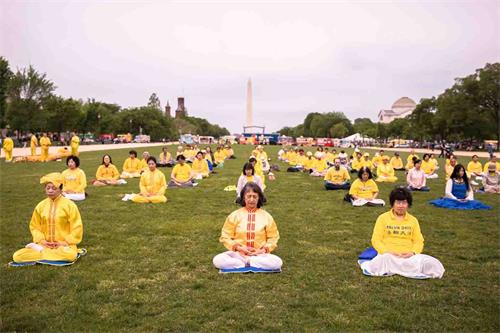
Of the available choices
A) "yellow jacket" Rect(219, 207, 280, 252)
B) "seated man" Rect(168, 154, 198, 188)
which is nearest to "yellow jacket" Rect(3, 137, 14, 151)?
"seated man" Rect(168, 154, 198, 188)

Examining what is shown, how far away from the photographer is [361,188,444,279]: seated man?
6.35 m

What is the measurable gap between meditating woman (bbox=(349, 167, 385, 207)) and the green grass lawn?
7.47 ft

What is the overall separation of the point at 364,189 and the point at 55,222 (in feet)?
29.4

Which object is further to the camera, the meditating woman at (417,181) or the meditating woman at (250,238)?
the meditating woman at (417,181)

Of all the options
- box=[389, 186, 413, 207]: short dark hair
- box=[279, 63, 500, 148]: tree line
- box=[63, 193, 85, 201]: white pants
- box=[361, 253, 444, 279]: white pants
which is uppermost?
box=[279, 63, 500, 148]: tree line

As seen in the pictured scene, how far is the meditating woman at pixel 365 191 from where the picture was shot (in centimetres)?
1265

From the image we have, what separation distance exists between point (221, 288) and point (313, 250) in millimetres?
2532

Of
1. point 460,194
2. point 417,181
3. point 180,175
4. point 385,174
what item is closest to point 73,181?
point 180,175

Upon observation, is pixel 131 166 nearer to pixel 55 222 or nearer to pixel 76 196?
pixel 76 196

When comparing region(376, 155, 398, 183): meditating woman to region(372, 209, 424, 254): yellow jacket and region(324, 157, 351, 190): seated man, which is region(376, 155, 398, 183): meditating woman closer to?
region(324, 157, 351, 190): seated man

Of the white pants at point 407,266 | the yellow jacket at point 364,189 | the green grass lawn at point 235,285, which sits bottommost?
the green grass lawn at point 235,285

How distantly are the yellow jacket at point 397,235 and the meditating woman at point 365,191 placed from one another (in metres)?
5.97

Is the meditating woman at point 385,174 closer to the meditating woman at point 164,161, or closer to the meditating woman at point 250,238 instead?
the meditating woman at point 164,161

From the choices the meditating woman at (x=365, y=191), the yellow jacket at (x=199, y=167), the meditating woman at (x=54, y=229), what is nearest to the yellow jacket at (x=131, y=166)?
the yellow jacket at (x=199, y=167)
